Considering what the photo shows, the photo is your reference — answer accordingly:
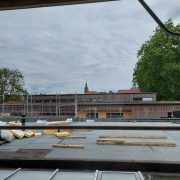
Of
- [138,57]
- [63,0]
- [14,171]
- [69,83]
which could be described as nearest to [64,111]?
[69,83]

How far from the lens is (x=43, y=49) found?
95.4 feet

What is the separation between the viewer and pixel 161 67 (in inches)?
1244

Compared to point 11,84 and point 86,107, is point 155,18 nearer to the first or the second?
point 86,107

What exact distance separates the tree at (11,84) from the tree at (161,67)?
51.2ft

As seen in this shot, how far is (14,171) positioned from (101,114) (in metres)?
21.2

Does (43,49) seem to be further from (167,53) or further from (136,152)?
(136,152)

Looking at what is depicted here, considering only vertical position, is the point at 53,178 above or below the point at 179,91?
below

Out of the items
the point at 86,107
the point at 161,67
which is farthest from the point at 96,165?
the point at 161,67

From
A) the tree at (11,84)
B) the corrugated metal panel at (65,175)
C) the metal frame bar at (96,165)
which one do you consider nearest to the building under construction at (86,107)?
the tree at (11,84)

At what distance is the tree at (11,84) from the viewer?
37969mm

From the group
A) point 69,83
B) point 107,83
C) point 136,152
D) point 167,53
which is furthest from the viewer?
point 107,83

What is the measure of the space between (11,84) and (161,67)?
18.5m

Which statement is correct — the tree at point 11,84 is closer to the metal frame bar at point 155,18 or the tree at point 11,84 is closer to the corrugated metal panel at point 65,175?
the corrugated metal panel at point 65,175

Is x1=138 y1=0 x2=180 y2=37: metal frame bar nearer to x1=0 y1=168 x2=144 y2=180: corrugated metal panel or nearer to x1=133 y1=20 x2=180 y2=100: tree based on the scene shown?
x1=0 y1=168 x2=144 y2=180: corrugated metal panel
